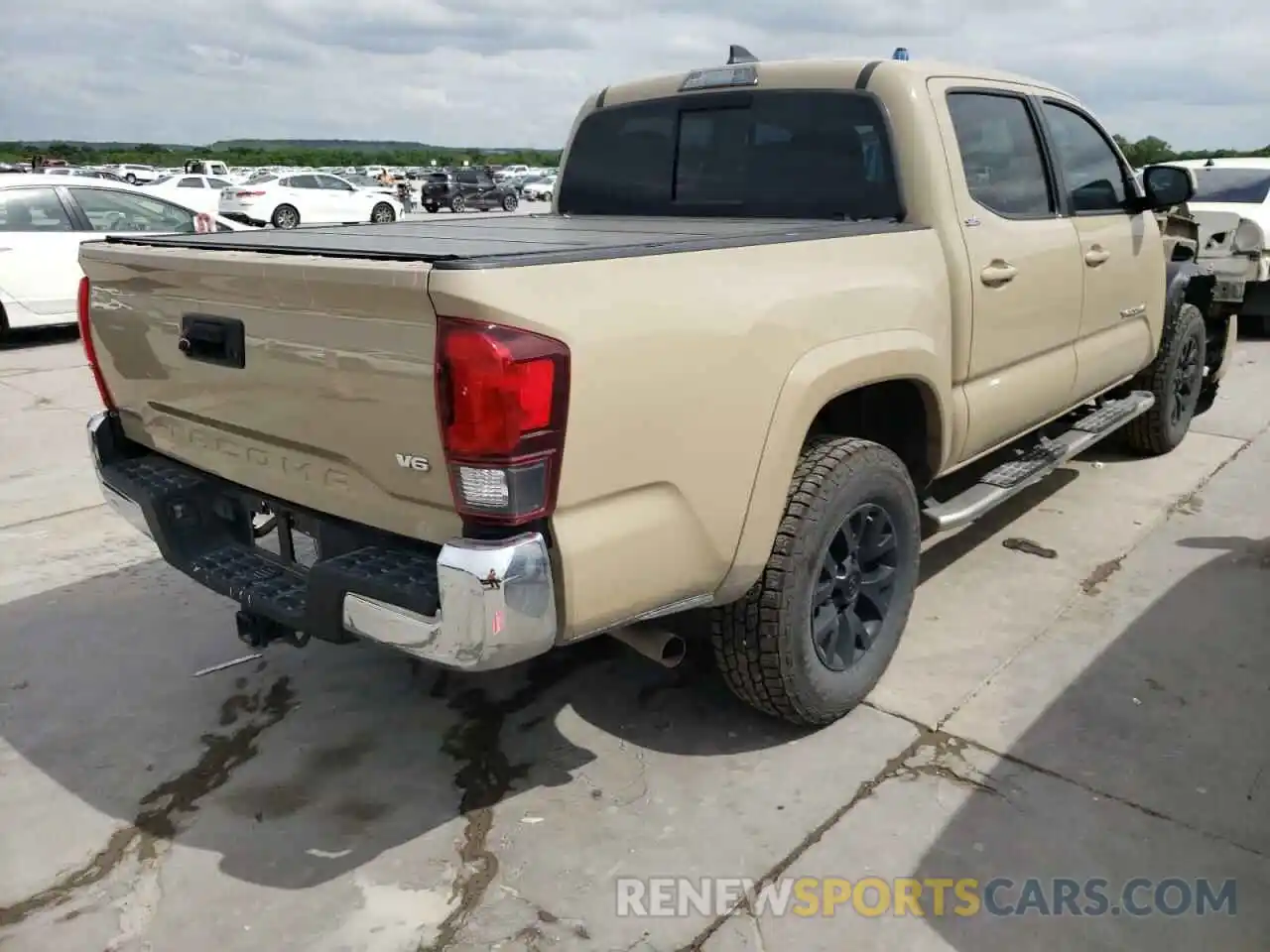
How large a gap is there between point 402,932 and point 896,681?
5.98ft

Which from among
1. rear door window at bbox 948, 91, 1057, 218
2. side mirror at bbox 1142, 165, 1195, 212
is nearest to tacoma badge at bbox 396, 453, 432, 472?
rear door window at bbox 948, 91, 1057, 218

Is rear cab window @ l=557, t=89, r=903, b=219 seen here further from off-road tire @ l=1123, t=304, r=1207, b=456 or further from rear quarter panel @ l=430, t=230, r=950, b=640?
off-road tire @ l=1123, t=304, r=1207, b=456

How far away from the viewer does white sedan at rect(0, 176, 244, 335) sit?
9750 millimetres

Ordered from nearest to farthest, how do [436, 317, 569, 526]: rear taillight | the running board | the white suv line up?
[436, 317, 569, 526]: rear taillight, the running board, the white suv

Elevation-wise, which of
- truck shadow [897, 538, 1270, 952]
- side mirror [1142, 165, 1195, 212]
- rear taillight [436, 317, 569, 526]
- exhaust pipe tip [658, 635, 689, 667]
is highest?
side mirror [1142, 165, 1195, 212]

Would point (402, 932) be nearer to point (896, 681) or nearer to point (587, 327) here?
point (587, 327)

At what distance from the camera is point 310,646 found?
3848 millimetres

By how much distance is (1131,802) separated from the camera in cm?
279

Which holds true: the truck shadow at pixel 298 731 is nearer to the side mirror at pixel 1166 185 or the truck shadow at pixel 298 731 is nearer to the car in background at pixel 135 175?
the side mirror at pixel 1166 185

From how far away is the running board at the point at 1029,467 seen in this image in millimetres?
3600

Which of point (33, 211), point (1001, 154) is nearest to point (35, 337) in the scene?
point (33, 211)

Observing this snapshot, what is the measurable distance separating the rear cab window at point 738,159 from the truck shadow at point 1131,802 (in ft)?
5.78

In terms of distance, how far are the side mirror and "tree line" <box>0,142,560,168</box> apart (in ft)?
229

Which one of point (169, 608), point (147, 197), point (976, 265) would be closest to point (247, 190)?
point (147, 197)
